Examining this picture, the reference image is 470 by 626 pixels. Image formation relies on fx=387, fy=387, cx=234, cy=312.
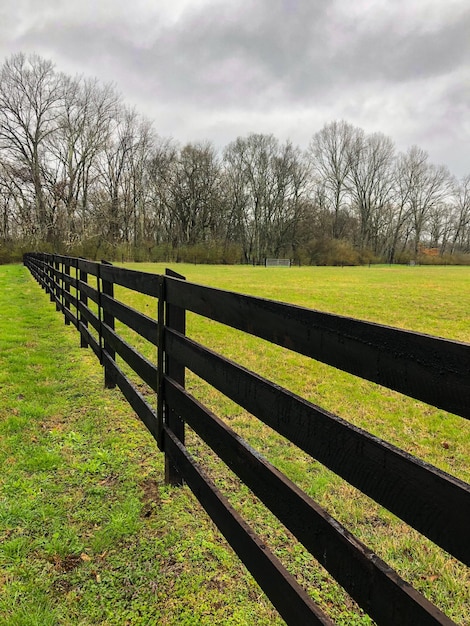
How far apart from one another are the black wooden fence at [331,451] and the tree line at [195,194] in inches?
1420

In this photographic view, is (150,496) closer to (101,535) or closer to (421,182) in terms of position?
(101,535)

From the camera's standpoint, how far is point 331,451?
3.94 feet

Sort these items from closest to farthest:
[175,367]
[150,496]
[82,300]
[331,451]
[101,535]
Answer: [331,451] < [101,535] < [175,367] < [150,496] < [82,300]

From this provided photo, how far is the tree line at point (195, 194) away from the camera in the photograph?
1355 inches

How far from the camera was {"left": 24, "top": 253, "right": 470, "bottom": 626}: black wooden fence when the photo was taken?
2.87ft

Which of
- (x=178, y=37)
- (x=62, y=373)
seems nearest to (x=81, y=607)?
(x=62, y=373)

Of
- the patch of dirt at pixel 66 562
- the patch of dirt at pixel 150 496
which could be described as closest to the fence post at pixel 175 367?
the patch of dirt at pixel 150 496

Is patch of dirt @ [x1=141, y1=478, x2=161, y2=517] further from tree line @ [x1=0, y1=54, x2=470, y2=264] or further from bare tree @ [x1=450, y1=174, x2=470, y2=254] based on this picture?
bare tree @ [x1=450, y1=174, x2=470, y2=254]

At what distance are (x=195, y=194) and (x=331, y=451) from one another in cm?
5258

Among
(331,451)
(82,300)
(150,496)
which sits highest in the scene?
(331,451)

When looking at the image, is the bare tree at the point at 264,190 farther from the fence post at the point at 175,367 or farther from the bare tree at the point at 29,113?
the fence post at the point at 175,367

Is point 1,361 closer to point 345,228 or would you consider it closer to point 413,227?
point 345,228

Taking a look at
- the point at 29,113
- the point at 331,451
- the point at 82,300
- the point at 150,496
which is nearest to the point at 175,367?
the point at 150,496

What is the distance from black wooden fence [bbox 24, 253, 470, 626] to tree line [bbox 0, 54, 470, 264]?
3608 cm
